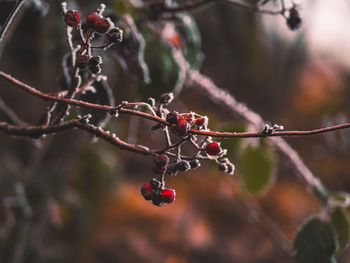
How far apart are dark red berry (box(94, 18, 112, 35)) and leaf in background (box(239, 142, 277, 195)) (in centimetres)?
54

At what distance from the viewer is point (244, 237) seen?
8.84 ft

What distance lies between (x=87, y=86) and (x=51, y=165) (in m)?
1.14

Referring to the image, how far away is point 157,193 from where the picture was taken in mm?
457

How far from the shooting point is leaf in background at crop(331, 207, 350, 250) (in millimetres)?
781

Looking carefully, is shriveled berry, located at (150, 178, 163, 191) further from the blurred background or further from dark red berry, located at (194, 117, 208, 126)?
the blurred background

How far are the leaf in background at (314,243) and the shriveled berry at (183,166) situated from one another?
325mm

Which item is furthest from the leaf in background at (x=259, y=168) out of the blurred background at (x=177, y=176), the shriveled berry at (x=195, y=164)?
the shriveled berry at (x=195, y=164)

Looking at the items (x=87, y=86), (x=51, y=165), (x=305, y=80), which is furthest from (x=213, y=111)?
(x=87, y=86)

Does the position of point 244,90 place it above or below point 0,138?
above

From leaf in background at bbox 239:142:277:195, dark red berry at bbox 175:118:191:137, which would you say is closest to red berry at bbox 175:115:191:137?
dark red berry at bbox 175:118:191:137

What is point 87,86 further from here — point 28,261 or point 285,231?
point 285,231

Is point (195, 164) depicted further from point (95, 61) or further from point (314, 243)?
point (314, 243)

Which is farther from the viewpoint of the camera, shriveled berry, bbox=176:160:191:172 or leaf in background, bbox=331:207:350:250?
leaf in background, bbox=331:207:350:250

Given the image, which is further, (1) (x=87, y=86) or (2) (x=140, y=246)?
(2) (x=140, y=246)
